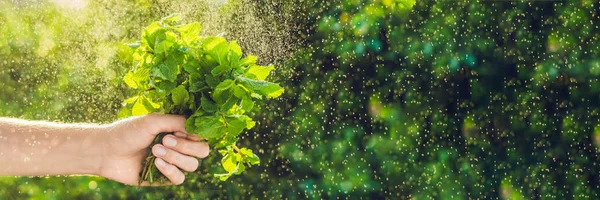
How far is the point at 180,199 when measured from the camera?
11.9ft

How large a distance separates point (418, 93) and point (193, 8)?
1.15 m

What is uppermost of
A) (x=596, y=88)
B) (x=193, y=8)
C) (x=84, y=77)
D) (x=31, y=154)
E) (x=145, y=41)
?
(x=596, y=88)

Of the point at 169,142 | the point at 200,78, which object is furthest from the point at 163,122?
the point at 200,78

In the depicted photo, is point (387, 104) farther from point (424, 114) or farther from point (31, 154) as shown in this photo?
point (31, 154)

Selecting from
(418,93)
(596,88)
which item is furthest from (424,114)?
(596,88)

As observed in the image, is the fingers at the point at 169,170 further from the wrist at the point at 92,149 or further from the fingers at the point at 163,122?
the wrist at the point at 92,149

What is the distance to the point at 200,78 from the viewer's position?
1.93 metres

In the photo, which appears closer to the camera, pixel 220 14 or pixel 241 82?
pixel 241 82

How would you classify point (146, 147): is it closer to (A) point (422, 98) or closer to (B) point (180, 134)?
(B) point (180, 134)

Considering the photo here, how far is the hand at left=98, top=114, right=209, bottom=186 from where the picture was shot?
1.99 meters

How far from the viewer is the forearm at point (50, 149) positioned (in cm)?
215

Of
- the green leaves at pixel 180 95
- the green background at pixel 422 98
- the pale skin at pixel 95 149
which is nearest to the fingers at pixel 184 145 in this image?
the pale skin at pixel 95 149

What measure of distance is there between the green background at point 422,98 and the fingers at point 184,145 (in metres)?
1.41

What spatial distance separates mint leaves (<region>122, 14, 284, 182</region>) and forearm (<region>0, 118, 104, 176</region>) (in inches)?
11.8
